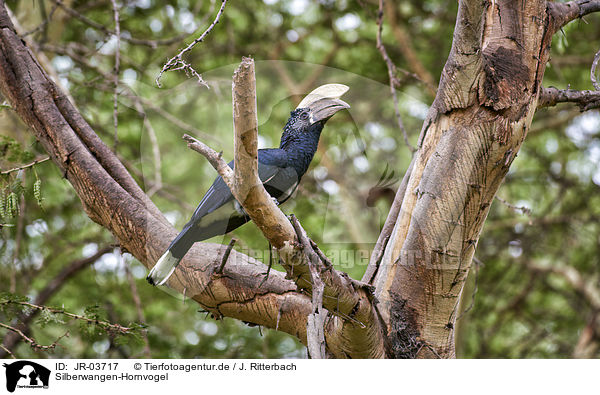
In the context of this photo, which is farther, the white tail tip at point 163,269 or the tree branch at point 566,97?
the white tail tip at point 163,269

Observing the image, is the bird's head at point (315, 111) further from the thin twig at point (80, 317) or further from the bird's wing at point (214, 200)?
the thin twig at point (80, 317)

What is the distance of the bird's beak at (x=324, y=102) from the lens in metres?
2.08

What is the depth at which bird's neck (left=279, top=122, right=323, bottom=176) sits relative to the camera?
92.6 inches

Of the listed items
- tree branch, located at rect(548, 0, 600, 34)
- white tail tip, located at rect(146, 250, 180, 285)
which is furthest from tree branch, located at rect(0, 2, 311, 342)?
tree branch, located at rect(548, 0, 600, 34)

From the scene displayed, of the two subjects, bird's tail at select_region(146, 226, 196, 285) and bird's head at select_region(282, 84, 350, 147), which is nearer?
bird's head at select_region(282, 84, 350, 147)

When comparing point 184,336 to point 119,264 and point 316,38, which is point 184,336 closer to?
point 119,264

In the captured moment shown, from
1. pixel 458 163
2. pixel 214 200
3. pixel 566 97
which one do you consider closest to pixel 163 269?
pixel 214 200

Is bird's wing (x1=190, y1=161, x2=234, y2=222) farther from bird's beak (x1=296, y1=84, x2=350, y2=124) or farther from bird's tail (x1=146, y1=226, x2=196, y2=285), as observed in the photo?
bird's beak (x1=296, y1=84, x2=350, y2=124)

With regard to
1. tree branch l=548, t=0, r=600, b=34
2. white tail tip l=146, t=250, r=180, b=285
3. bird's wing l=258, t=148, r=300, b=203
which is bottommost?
white tail tip l=146, t=250, r=180, b=285

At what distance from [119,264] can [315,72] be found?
2286 millimetres

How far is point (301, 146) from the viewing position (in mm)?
2369
